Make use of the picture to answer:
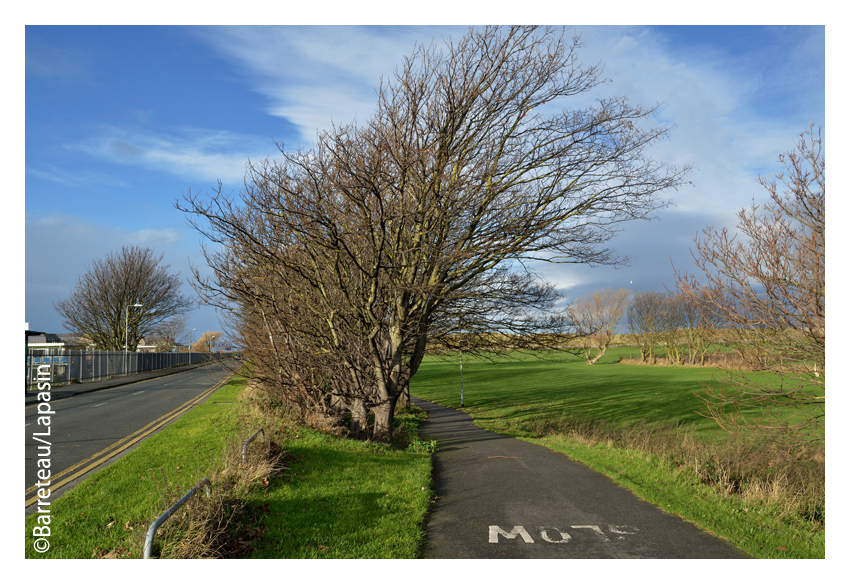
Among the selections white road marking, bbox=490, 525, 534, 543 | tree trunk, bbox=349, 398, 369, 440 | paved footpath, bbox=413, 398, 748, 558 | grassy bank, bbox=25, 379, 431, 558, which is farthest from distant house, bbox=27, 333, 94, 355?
white road marking, bbox=490, 525, 534, 543

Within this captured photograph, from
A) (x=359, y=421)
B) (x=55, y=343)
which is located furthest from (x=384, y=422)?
(x=55, y=343)

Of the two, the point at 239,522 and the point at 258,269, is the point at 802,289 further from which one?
the point at 258,269

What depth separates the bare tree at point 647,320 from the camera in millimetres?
60938

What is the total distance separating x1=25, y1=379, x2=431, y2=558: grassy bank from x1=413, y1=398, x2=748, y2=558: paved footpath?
18.9 inches

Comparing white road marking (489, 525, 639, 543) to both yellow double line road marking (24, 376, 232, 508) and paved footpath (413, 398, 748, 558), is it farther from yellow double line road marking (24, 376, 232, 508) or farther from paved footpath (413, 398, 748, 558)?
yellow double line road marking (24, 376, 232, 508)

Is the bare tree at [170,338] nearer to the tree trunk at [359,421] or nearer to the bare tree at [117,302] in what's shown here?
the bare tree at [117,302]

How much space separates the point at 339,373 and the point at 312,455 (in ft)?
13.4

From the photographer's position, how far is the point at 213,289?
13.0 metres

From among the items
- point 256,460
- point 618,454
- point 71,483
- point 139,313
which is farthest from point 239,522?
point 139,313

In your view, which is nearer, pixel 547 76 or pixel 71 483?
pixel 71 483

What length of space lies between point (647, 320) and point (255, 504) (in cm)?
6418

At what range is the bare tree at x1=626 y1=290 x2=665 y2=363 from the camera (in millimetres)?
60938

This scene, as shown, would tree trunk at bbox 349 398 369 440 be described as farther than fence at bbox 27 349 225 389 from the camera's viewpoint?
No

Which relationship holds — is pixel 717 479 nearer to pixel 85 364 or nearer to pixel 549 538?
pixel 549 538
